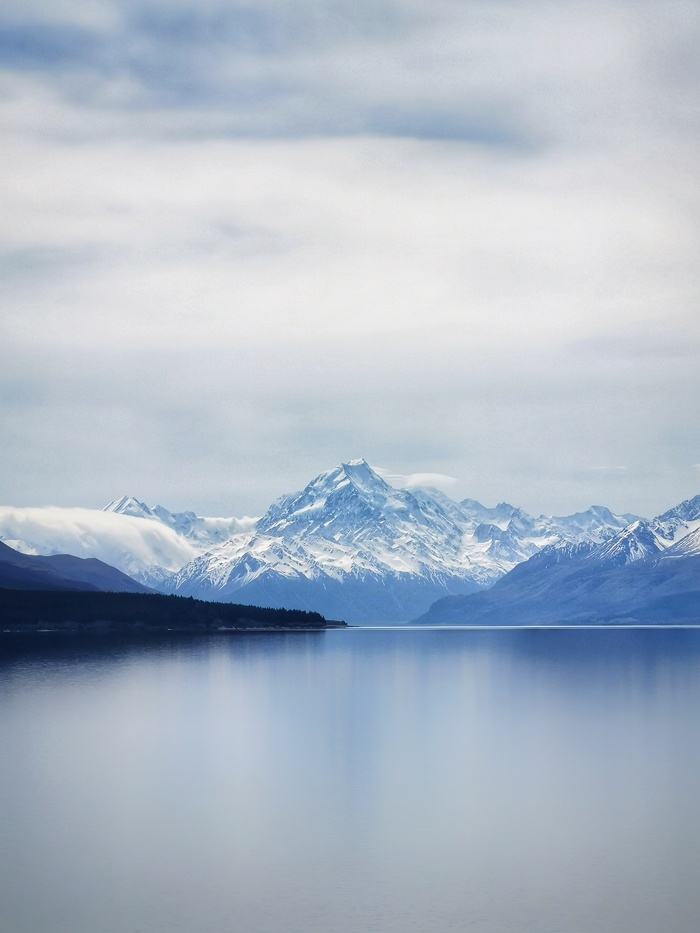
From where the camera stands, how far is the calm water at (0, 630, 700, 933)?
42.5 metres

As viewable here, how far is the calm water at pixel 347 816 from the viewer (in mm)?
42469

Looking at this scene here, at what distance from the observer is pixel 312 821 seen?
56.8 meters

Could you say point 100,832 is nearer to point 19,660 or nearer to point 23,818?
point 23,818

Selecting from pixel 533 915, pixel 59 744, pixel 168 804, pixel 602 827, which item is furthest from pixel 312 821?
pixel 59 744

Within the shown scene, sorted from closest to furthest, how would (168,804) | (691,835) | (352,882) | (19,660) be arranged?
1. (352,882)
2. (691,835)
3. (168,804)
4. (19,660)

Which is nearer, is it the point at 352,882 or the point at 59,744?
the point at 352,882

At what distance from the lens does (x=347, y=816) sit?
189ft

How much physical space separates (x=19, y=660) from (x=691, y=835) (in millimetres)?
130655

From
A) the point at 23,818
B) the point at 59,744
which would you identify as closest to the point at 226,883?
the point at 23,818

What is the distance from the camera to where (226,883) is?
4588 centimetres

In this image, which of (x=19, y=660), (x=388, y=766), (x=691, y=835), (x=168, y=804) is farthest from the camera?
(x=19, y=660)

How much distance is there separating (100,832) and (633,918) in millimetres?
25034

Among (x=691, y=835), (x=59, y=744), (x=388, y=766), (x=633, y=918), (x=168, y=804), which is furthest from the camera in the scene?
(x=59, y=744)

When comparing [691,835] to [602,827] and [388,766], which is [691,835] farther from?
[388,766]
